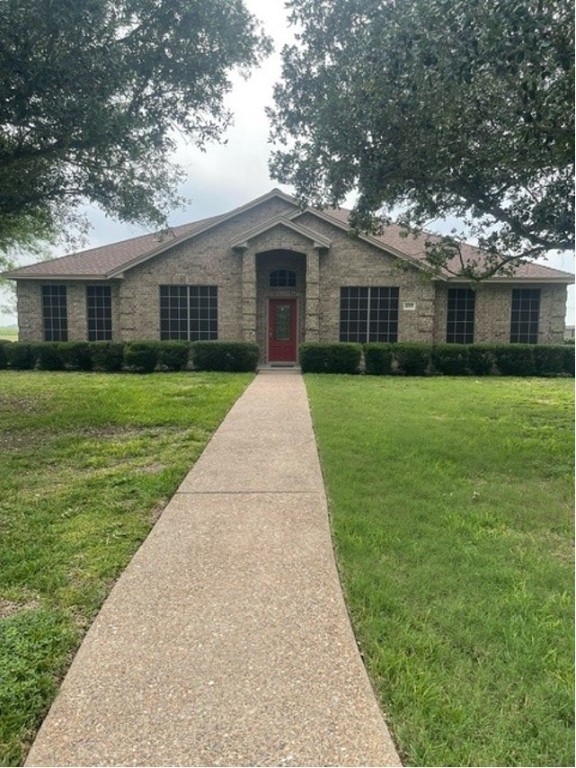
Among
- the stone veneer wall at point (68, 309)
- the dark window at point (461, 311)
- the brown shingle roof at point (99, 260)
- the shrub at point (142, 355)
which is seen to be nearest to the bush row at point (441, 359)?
the dark window at point (461, 311)

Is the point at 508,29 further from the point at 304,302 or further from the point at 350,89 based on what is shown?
the point at 304,302

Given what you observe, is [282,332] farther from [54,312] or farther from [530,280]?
[530,280]

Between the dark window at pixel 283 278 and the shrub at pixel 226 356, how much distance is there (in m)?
3.70

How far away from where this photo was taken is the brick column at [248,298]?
18.4 meters

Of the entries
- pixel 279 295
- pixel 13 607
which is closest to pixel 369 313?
pixel 279 295

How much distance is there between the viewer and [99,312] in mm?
19812

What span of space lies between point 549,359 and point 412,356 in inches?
200

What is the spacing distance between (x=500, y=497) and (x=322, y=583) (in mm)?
2627

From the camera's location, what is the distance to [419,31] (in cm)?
542

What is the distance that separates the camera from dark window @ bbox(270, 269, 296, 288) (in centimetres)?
1953

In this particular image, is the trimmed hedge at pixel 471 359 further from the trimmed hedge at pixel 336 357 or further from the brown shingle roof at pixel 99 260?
the brown shingle roof at pixel 99 260

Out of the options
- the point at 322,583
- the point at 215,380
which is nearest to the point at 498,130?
the point at 322,583

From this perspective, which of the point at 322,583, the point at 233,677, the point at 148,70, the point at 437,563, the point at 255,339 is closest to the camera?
the point at 233,677

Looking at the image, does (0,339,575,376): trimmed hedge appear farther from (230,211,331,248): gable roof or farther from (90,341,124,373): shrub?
(230,211,331,248): gable roof
